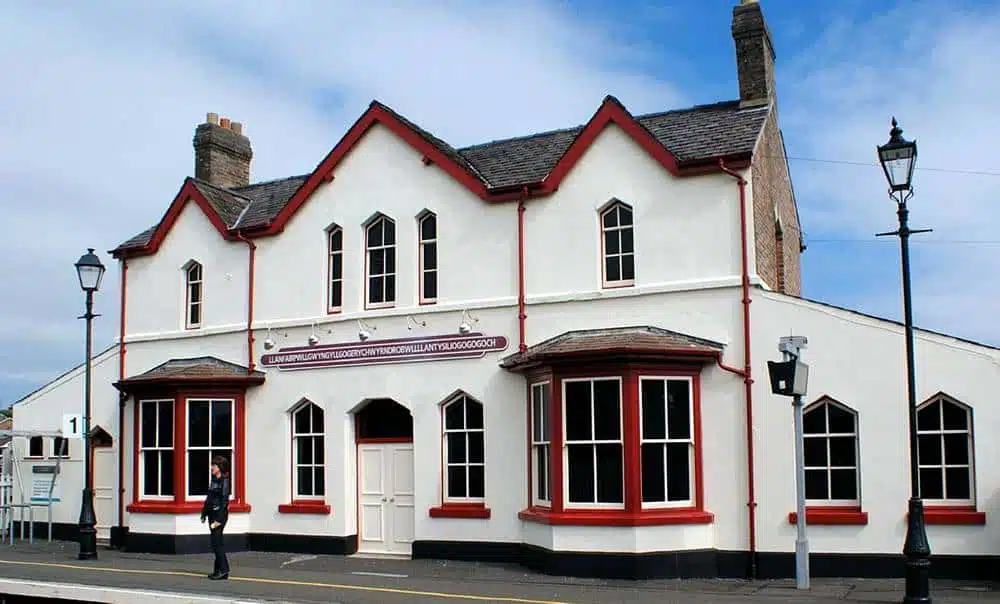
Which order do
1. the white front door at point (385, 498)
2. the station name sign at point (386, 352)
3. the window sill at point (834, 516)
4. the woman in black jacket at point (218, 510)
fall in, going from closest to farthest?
the window sill at point (834, 516), the woman in black jacket at point (218, 510), the station name sign at point (386, 352), the white front door at point (385, 498)

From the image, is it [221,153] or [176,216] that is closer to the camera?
[176,216]

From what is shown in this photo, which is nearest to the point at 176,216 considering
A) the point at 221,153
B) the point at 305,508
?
the point at 221,153

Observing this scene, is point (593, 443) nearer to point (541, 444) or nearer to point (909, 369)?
point (541, 444)

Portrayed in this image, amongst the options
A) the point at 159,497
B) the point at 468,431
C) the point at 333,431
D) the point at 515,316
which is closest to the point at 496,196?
the point at 515,316

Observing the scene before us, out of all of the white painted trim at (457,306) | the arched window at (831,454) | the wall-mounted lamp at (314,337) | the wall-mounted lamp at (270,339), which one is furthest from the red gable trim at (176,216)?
the arched window at (831,454)

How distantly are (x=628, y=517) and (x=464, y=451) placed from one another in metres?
3.90

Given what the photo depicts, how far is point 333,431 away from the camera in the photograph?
67.2 ft

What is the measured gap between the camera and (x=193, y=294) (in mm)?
23172

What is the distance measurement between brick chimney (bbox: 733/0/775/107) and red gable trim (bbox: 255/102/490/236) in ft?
16.5

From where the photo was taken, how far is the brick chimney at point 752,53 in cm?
1919

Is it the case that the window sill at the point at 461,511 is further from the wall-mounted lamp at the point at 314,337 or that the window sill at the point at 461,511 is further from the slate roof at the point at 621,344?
the wall-mounted lamp at the point at 314,337

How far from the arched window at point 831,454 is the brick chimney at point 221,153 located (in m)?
15.3

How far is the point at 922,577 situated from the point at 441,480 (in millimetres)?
8904

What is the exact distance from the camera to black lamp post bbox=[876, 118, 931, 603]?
12.8 meters
